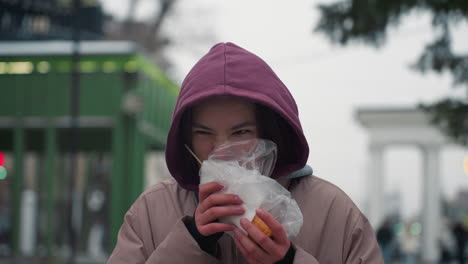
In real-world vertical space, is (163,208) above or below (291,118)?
below

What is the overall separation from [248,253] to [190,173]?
527 millimetres

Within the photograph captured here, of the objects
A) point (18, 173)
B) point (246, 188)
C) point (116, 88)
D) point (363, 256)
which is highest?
point (246, 188)

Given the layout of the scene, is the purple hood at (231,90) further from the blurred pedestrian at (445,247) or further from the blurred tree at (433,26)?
the blurred pedestrian at (445,247)

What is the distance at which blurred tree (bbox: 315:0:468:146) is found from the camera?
9375mm

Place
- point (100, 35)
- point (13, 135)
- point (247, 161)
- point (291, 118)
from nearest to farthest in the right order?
point (247, 161) → point (291, 118) → point (13, 135) → point (100, 35)

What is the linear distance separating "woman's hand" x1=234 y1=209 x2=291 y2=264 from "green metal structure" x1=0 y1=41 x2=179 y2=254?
1208 cm

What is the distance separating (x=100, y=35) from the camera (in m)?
19.0

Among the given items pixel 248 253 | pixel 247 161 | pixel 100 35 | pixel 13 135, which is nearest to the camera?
pixel 248 253

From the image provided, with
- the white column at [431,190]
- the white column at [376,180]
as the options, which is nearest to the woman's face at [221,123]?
the white column at [376,180]

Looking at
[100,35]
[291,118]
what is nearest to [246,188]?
[291,118]

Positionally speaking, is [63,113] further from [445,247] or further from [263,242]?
[445,247]

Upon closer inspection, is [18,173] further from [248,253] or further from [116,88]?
[248,253]

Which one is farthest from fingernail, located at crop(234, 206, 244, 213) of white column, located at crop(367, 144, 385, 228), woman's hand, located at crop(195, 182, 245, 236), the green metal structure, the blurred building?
white column, located at crop(367, 144, 385, 228)

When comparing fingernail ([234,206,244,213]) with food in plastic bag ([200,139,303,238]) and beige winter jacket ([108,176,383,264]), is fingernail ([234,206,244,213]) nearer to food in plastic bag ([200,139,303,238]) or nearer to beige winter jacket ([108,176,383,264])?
food in plastic bag ([200,139,303,238])
